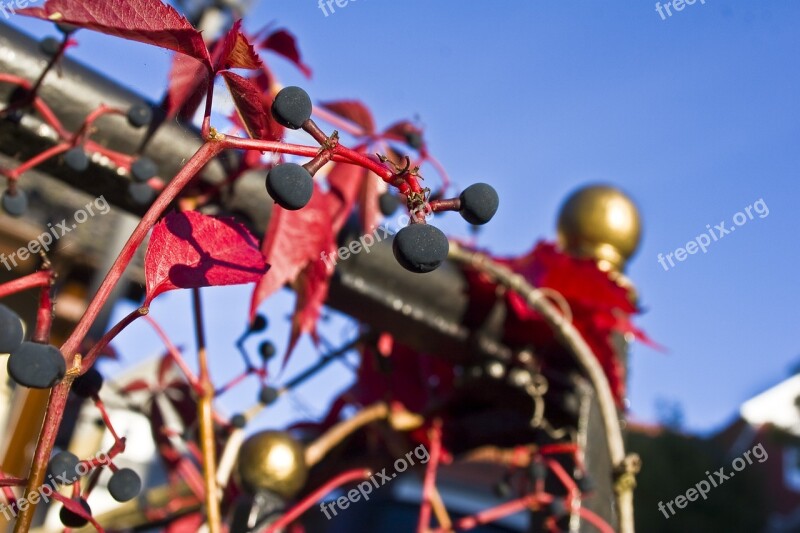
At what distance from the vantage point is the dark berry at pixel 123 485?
35cm

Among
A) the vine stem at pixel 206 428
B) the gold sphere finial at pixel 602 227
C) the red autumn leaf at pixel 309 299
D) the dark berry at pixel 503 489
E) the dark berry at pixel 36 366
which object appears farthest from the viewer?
the gold sphere finial at pixel 602 227

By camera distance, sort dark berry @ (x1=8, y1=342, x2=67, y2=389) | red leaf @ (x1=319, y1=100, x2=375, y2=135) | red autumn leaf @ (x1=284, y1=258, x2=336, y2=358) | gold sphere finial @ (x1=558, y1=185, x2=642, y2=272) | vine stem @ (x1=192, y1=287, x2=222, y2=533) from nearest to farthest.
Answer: dark berry @ (x1=8, y1=342, x2=67, y2=389) → vine stem @ (x1=192, y1=287, x2=222, y2=533) → red autumn leaf @ (x1=284, y1=258, x2=336, y2=358) → red leaf @ (x1=319, y1=100, x2=375, y2=135) → gold sphere finial @ (x1=558, y1=185, x2=642, y2=272)

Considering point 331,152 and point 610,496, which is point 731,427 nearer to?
point 610,496

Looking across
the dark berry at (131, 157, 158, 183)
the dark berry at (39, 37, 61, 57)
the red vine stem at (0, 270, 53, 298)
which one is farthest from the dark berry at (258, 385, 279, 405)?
the red vine stem at (0, 270, 53, 298)

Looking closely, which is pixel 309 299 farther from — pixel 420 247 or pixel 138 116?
pixel 420 247

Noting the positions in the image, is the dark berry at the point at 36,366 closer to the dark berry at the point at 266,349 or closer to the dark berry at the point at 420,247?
the dark berry at the point at 420,247

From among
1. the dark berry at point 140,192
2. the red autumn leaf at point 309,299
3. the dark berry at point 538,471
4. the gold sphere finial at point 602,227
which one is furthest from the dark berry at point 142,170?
the gold sphere finial at point 602,227

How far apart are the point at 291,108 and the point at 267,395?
52cm

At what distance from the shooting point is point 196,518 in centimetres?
103

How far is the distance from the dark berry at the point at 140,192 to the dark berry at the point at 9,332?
0.35m

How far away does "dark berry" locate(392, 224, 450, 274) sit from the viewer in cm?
27

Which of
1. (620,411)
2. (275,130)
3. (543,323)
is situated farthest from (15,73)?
(620,411)

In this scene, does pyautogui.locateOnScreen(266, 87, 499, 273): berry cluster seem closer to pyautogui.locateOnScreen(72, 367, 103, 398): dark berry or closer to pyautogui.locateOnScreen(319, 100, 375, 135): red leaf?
pyautogui.locateOnScreen(72, 367, 103, 398): dark berry

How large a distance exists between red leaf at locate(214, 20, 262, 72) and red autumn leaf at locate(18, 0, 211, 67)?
0.01 metres
